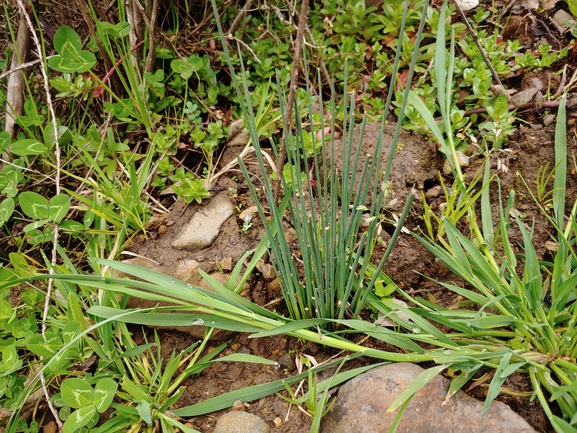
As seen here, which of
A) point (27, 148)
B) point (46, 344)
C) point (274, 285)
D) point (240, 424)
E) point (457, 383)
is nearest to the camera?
point (457, 383)

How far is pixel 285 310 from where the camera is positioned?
65.6 inches

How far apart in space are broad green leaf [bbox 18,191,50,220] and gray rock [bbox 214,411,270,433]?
0.97 metres

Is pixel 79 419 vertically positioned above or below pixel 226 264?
below

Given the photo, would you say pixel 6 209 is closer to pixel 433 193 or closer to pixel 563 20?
pixel 433 193

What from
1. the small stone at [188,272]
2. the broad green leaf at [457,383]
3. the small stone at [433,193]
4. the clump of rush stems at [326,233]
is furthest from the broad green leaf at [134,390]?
the small stone at [433,193]

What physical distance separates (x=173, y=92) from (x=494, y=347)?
165cm

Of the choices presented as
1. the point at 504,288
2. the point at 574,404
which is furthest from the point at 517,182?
the point at 574,404

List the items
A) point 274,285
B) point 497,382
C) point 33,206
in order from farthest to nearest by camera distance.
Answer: point 33,206 → point 274,285 → point 497,382

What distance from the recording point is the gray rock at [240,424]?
1.41m

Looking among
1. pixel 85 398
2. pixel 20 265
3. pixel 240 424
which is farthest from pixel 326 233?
pixel 20 265

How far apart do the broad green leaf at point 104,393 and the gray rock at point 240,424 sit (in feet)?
1.03

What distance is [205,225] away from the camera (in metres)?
1.83

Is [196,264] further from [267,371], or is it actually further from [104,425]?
[104,425]

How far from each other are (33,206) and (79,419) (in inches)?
31.2
